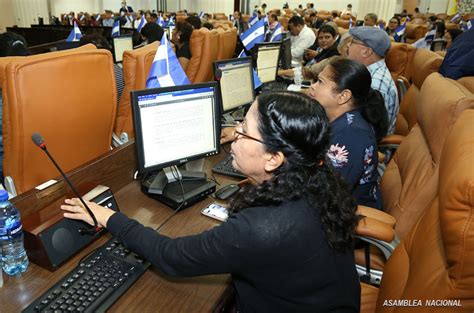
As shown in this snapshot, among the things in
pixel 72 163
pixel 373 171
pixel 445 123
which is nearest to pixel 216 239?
pixel 72 163

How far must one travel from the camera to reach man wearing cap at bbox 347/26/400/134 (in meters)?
2.39

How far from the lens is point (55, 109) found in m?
1.22

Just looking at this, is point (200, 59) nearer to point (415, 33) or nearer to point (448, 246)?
point (448, 246)

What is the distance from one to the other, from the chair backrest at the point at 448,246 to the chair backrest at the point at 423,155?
0.74 ft

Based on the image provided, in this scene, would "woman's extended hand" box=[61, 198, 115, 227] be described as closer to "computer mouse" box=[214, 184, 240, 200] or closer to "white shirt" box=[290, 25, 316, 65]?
"computer mouse" box=[214, 184, 240, 200]

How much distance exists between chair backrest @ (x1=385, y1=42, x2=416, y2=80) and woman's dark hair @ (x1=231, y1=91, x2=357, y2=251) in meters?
3.20

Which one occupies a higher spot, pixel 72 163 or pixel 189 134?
pixel 189 134

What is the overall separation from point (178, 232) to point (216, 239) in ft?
1.27

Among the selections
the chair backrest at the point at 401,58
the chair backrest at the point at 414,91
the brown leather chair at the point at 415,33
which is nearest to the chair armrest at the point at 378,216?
the chair backrest at the point at 414,91

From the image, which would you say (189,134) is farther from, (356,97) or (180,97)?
(356,97)

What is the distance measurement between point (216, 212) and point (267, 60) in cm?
195

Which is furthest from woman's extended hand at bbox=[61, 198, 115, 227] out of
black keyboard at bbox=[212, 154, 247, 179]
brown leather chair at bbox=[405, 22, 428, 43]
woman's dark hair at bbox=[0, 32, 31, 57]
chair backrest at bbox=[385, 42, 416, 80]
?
brown leather chair at bbox=[405, 22, 428, 43]

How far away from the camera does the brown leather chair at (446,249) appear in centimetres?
74

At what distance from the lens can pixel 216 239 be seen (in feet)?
2.79
